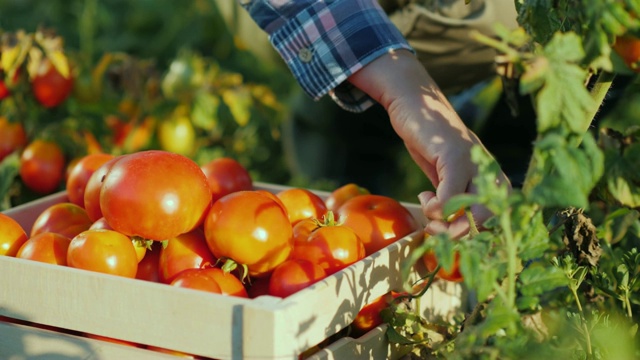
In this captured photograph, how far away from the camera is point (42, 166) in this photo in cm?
218

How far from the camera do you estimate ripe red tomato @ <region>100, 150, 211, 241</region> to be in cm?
130

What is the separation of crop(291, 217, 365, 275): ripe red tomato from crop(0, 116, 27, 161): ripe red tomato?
116 centimetres

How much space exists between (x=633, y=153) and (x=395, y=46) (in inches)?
22.7

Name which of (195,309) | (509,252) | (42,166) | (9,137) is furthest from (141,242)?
(9,137)

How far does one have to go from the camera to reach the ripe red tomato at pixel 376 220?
146 centimetres

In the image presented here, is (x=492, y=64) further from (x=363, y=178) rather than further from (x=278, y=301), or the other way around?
(x=278, y=301)

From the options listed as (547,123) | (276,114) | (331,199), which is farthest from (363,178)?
(547,123)

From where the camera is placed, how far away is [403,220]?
1.49 metres

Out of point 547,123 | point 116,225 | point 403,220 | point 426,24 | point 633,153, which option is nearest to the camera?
point 547,123

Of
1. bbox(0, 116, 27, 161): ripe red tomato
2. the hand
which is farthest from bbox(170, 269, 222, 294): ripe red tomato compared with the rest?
bbox(0, 116, 27, 161): ripe red tomato

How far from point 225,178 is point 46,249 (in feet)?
1.29

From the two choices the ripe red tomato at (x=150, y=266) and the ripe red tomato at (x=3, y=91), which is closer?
the ripe red tomato at (x=150, y=266)

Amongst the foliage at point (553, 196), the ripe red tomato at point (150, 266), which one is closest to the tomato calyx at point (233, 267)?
the ripe red tomato at point (150, 266)

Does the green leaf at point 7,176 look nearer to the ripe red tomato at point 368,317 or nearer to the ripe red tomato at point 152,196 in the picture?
the ripe red tomato at point 152,196
